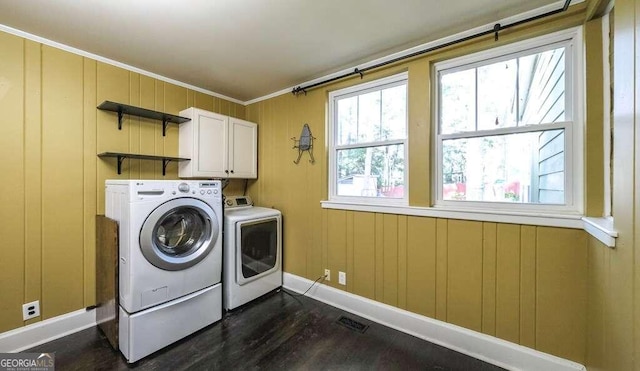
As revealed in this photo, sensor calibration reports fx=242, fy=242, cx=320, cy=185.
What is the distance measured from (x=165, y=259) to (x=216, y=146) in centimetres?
129

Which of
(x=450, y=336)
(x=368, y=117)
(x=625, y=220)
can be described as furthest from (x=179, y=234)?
(x=625, y=220)

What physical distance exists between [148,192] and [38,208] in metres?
0.91

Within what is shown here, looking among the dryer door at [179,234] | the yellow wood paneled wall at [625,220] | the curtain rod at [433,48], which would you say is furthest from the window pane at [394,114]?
the dryer door at [179,234]

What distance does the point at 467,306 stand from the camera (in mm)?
1722

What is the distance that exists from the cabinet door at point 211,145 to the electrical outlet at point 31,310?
1449mm

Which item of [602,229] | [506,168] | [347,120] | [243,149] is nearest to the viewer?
[602,229]

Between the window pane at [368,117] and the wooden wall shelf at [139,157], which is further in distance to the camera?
the window pane at [368,117]

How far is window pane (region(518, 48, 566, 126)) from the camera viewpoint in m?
1.49

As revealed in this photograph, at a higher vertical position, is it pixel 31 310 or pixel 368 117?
pixel 368 117

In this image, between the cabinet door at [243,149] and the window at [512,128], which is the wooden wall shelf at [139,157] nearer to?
the cabinet door at [243,149]

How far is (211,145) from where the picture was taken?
2.58m

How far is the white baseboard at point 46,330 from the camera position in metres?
1.65

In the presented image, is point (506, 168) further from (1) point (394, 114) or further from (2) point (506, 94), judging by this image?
(1) point (394, 114)

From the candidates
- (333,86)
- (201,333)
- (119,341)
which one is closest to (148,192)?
(119,341)
